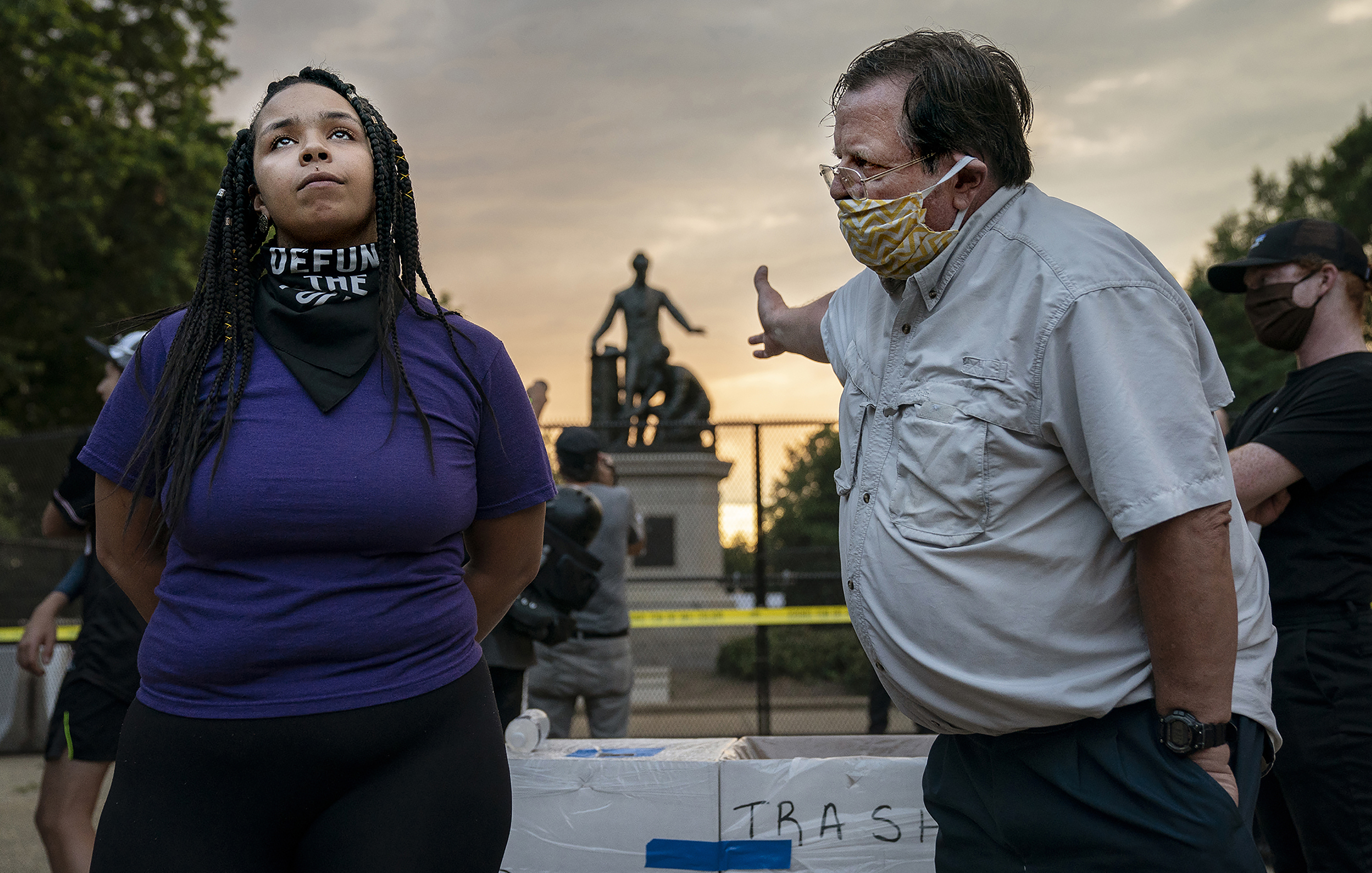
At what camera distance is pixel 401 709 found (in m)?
1.55

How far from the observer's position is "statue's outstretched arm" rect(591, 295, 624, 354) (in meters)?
14.7

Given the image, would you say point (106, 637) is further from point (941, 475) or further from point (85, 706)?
point (941, 475)

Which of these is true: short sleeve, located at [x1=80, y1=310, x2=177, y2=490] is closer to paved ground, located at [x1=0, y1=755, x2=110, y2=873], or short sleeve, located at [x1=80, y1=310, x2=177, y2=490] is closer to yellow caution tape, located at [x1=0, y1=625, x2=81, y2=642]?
paved ground, located at [x1=0, y1=755, x2=110, y2=873]

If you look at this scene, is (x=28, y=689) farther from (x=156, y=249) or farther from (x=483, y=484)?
(x=156, y=249)

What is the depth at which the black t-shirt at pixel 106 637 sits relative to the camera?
3432 mm

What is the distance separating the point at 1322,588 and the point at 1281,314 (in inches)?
28.8

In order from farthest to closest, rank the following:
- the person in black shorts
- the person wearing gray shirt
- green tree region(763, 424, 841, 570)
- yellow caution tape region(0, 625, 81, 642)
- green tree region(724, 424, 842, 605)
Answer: green tree region(763, 424, 841, 570) < green tree region(724, 424, 842, 605) < yellow caution tape region(0, 625, 81, 642) < the person wearing gray shirt < the person in black shorts

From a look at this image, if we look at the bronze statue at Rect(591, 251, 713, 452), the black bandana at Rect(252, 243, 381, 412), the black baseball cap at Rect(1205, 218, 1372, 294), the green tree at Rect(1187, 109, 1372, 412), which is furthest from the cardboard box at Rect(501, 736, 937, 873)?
the green tree at Rect(1187, 109, 1372, 412)

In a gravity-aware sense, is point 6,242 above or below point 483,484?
above

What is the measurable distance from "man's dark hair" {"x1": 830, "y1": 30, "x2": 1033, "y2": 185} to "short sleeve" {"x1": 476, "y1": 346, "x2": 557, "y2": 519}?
2.50ft

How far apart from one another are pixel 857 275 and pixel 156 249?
18487mm

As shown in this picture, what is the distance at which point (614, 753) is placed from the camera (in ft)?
9.68

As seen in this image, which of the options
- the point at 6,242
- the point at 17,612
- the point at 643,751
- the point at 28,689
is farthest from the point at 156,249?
the point at 643,751

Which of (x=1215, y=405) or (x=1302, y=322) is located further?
(x=1302, y=322)
